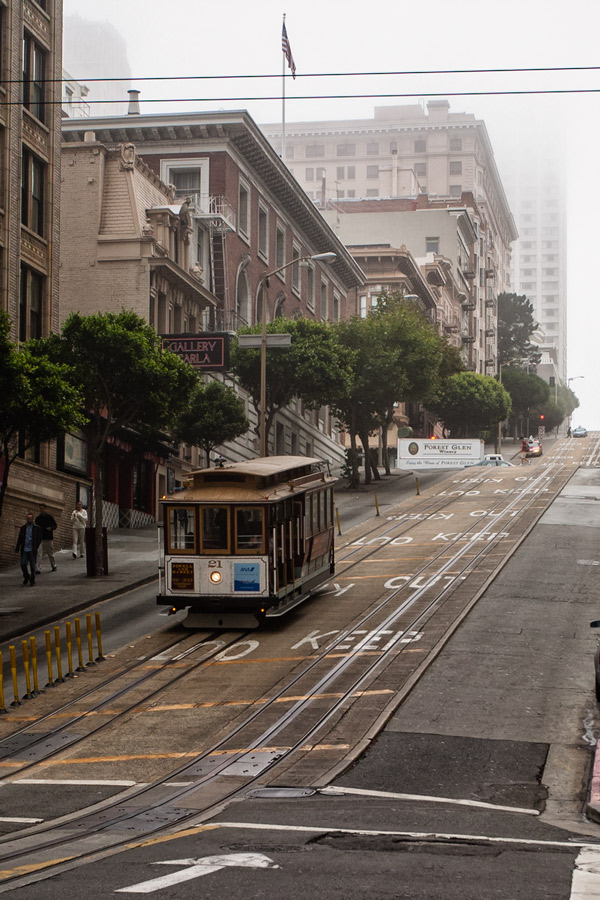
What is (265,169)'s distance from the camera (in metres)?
69.4

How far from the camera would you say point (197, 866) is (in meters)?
10.2

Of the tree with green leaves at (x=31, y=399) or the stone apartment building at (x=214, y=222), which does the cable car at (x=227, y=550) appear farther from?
the stone apartment building at (x=214, y=222)

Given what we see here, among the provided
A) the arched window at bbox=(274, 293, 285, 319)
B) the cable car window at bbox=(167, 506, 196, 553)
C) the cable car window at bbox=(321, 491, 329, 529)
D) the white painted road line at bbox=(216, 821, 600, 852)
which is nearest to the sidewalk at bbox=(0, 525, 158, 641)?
the cable car window at bbox=(167, 506, 196, 553)

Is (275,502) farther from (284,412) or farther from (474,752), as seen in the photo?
(284,412)

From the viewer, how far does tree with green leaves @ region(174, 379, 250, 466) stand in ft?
172

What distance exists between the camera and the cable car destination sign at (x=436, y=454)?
75.9 m

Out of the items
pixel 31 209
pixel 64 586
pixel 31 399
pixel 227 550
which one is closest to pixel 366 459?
pixel 31 209

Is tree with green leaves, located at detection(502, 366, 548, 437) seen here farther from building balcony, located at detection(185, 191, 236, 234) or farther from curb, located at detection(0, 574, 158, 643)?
curb, located at detection(0, 574, 158, 643)

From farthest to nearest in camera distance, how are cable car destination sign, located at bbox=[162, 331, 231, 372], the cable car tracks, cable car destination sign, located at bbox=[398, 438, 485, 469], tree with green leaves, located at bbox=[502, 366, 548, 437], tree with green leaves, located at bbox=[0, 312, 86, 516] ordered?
tree with green leaves, located at bbox=[502, 366, 548, 437]
cable car destination sign, located at bbox=[398, 438, 485, 469]
cable car destination sign, located at bbox=[162, 331, 231, 372]
tree with green leaves, located at bbox=[0, 312, 86, 516]
the cable car tracks

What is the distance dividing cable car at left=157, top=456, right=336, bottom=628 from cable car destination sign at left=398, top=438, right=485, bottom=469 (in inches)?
1940

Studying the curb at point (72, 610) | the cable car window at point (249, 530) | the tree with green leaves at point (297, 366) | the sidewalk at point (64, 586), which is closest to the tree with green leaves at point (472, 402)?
the tree with green leaves at point (297, 366)

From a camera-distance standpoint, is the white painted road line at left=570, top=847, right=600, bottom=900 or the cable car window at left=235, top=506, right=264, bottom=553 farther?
the cable car window at left=235, top=506, right=264, bottom=553

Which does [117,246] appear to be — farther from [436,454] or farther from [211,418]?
[436,454]

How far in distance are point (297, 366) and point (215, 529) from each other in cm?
3417
